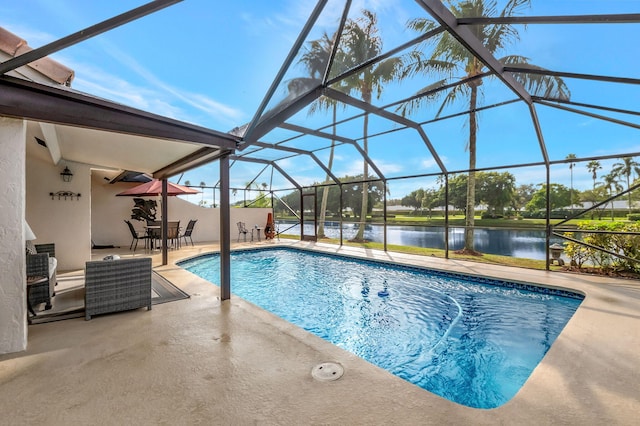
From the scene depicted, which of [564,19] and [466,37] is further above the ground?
[466,37]

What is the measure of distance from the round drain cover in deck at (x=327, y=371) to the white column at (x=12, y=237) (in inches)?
110

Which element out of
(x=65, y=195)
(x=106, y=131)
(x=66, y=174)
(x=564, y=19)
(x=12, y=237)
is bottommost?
(x=12, y=237)

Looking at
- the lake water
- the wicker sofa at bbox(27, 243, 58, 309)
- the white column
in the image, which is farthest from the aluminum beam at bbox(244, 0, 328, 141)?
the lake water

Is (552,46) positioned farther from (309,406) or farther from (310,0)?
(309,406)

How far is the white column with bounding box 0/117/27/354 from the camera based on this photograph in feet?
8.48

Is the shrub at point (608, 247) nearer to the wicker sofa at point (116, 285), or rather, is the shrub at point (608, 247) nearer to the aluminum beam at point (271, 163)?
the wicker sofa at point (116, 285)

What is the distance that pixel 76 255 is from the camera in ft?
20.4

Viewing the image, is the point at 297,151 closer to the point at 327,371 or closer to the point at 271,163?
the point at 271,163

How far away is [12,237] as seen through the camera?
8.64 feet

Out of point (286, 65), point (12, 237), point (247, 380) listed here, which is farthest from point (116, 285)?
point (286, 65)

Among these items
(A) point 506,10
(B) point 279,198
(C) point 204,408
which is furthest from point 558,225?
(B) point 279,198

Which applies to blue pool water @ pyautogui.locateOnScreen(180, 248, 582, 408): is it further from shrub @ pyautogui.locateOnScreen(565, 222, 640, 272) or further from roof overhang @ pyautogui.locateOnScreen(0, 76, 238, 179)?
roof overhang @ pyautogui.locateOnScreen(0, 76, 238, 179)

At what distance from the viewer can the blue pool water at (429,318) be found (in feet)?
9.98

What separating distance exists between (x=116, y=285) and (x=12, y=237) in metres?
1.27
